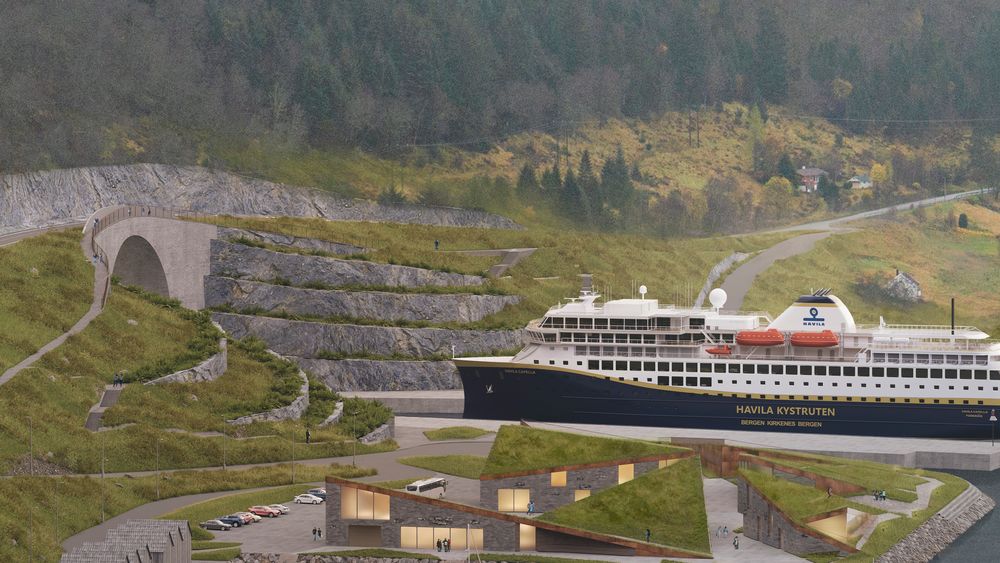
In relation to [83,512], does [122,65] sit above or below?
above

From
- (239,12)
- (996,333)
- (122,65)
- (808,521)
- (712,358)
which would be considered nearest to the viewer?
(808,521)

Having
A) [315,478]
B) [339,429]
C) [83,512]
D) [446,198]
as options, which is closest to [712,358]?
[339,429]

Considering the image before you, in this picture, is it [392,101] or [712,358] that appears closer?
[712,358]

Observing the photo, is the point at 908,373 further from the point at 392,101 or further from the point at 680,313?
the point at 392,101

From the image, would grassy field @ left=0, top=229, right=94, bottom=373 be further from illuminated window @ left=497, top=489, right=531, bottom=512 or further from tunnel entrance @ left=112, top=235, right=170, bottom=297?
illuminated window @ left=497, top=489, right=531, bottom=512

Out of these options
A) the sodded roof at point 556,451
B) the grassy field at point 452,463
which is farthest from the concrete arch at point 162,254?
the sodded roof at point 556,451
